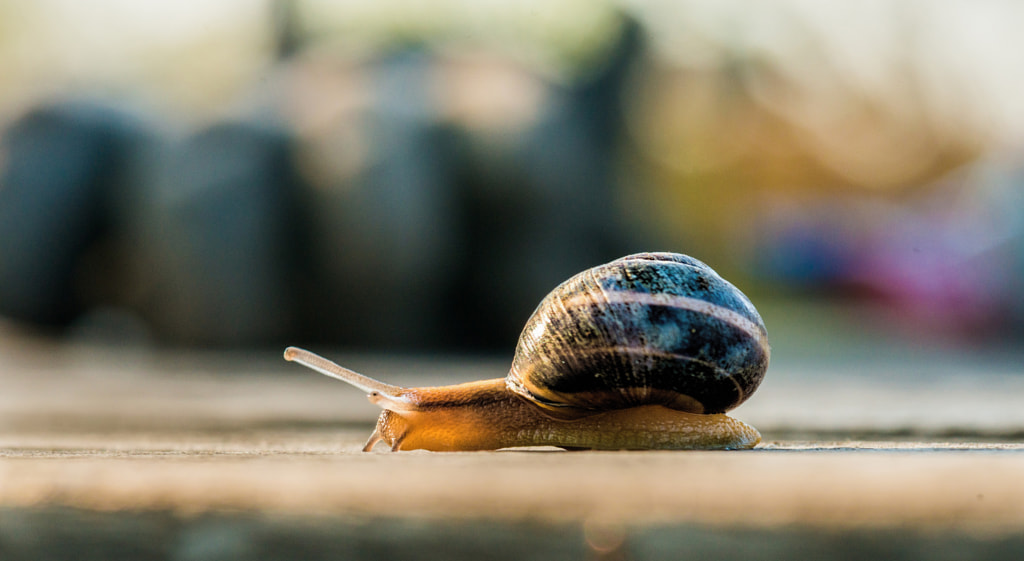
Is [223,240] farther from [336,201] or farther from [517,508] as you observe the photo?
[517,508]

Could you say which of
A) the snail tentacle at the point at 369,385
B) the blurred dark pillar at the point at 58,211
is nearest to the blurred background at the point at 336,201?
the blurred dark pillar at the point at 58,211

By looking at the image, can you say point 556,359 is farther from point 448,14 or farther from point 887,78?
point 887,78

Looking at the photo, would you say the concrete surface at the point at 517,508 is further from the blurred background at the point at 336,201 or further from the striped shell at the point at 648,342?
the blurred background at the point at 336,201

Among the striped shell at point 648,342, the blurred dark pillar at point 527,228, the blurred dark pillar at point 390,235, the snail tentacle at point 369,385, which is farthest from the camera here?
the blurred dark pillar at point 527,228

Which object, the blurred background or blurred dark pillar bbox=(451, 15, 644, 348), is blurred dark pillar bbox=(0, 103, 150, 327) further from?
blurred dark pillar bbox=(451, 15, 644, 348)

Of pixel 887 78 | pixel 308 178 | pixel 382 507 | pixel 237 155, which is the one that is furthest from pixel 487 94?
pixel 887 78

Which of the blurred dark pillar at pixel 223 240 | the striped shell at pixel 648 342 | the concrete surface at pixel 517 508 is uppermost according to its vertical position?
the blurred dark pillar at pixel 223 240

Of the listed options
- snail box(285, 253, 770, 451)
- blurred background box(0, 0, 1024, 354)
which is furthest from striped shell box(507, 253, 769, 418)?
blurred background box(0, 0, 1024, 354)

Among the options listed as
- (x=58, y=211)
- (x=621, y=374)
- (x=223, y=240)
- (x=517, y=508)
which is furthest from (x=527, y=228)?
(x=517, y=508)
